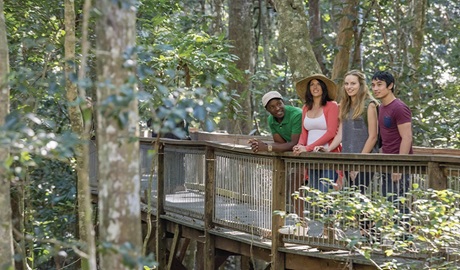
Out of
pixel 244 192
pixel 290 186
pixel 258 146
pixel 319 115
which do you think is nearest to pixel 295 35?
pixel 244 192

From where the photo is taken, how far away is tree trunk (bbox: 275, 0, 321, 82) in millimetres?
10156

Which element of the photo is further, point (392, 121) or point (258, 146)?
point (258, 146)

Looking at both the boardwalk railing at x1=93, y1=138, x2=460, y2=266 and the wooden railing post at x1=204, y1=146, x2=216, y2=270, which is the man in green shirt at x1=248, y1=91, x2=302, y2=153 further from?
the wooden railing post at x1=204, y1=146, x2=216, y2=270

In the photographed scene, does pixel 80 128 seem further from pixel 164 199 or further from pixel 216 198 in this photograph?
pixel 164 199

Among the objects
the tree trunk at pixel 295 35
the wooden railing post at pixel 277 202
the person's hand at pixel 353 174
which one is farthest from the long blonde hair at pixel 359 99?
the tree trunk at pixel 295 35

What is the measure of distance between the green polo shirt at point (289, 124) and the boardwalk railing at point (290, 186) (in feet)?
1.06

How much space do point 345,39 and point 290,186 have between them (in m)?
4.68

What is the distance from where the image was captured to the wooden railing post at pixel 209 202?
9.06 meters

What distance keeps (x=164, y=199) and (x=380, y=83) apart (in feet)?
14.2

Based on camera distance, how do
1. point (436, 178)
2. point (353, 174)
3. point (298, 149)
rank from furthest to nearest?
point (298, 149) < point (353, 174) < point (436, 178)

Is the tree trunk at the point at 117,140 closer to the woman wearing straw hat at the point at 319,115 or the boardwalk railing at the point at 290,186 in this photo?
the boardwalk railing at the point at 290,186

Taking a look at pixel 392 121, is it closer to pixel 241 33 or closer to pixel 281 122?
pixel 281 122

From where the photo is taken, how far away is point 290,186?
298 inches

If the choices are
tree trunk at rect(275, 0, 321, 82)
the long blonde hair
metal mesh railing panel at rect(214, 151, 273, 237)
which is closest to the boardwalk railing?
metal mesh railing panel at rect(214, 151, 273, 237)
